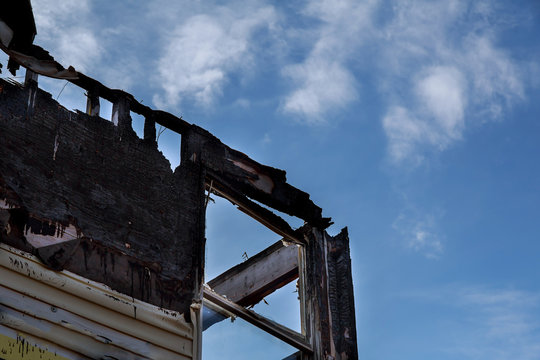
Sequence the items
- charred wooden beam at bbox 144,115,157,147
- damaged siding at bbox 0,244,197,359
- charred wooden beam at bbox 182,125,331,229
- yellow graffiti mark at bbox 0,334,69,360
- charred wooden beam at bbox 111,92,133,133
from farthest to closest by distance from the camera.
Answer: charred wooden beam at bbox 182,125,331,229, charred wooden beam at bbox 144,115,157,147, charred wooden beam at bbox 111,92,133,133, damaged siding at bbox 0,244,197,359, yellow graffiti mark at bbox 0,334,69,360

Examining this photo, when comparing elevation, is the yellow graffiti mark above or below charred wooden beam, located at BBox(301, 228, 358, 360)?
below

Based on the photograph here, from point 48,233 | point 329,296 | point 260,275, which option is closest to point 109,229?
point 48,233

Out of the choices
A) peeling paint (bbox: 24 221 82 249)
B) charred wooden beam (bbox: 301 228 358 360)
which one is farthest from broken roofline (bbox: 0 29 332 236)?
peeling paint (bbox: 24 221 82 249)

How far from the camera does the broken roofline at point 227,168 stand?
838cm

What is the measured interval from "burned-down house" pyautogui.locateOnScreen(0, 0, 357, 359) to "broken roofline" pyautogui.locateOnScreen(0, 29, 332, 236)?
13mm

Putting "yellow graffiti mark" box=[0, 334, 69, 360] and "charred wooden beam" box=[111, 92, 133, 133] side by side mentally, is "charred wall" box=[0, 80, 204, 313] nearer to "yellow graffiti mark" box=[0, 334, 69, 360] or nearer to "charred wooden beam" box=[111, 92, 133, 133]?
"charred wooden beam" box=[111, 92, 133, 133]

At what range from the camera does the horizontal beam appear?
27.5 feet

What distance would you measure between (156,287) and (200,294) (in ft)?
1.57

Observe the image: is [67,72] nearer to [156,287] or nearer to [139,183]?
[139,183]

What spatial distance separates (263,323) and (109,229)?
1998mm

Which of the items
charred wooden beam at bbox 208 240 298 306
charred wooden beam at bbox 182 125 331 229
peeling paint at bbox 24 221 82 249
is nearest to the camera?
peeling paint at bbox 24 221 82 249

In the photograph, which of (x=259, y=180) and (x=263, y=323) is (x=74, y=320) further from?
(x=259, y=180)

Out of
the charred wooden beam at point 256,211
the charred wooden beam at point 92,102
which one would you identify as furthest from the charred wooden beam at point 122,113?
the charred wooden beam at point 256,211

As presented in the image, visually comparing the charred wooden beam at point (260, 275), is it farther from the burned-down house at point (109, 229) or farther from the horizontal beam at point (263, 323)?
the horizontal beam at point (263, 323)
